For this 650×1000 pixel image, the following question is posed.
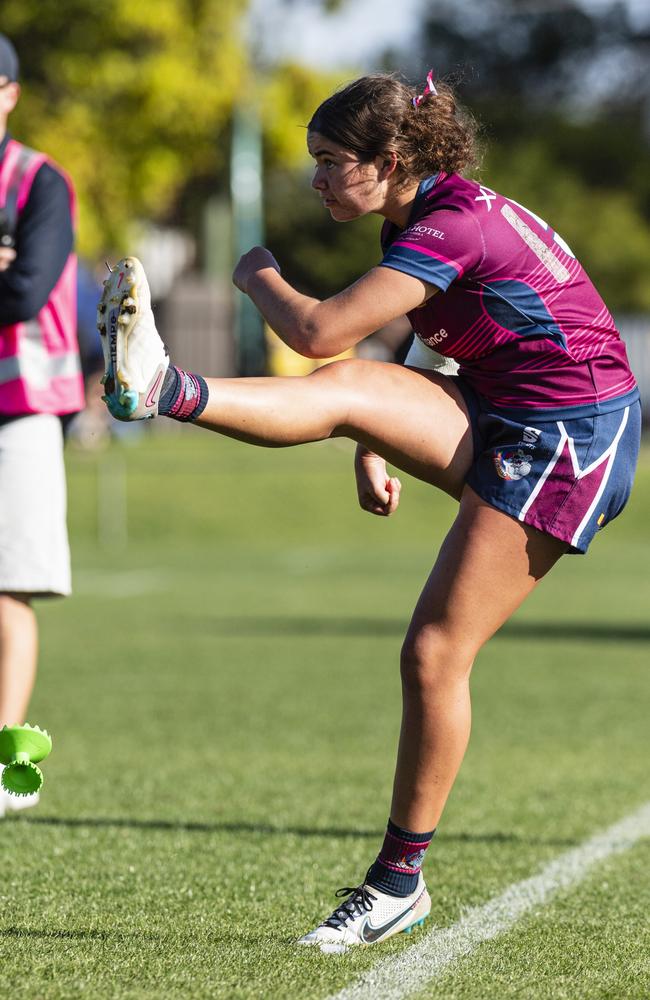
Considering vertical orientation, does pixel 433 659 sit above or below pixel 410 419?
below

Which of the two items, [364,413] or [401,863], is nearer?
[364,413]

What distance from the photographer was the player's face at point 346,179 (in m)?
3.68

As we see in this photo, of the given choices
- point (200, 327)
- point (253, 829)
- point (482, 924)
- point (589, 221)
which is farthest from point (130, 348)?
point (589, 221)

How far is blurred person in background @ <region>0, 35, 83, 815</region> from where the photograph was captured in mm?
5066

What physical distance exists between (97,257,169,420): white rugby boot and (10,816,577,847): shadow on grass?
7.44 feet

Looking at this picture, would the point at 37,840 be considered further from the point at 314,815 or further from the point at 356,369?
the point at 356,369

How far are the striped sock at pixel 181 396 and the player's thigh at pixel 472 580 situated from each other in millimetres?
713

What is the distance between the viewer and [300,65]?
23.4 m

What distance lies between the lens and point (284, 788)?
6141mm

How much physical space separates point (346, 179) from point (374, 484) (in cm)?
78

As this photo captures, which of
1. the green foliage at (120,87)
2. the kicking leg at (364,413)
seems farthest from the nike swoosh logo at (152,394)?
the green foliage at (120,87)

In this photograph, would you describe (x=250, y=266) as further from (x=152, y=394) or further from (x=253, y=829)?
(x=253, y=829)

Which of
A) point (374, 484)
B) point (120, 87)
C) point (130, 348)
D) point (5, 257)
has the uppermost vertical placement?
point (130, 348)

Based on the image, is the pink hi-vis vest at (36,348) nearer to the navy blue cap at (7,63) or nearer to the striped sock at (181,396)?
the navy blue cap at (7,63)
